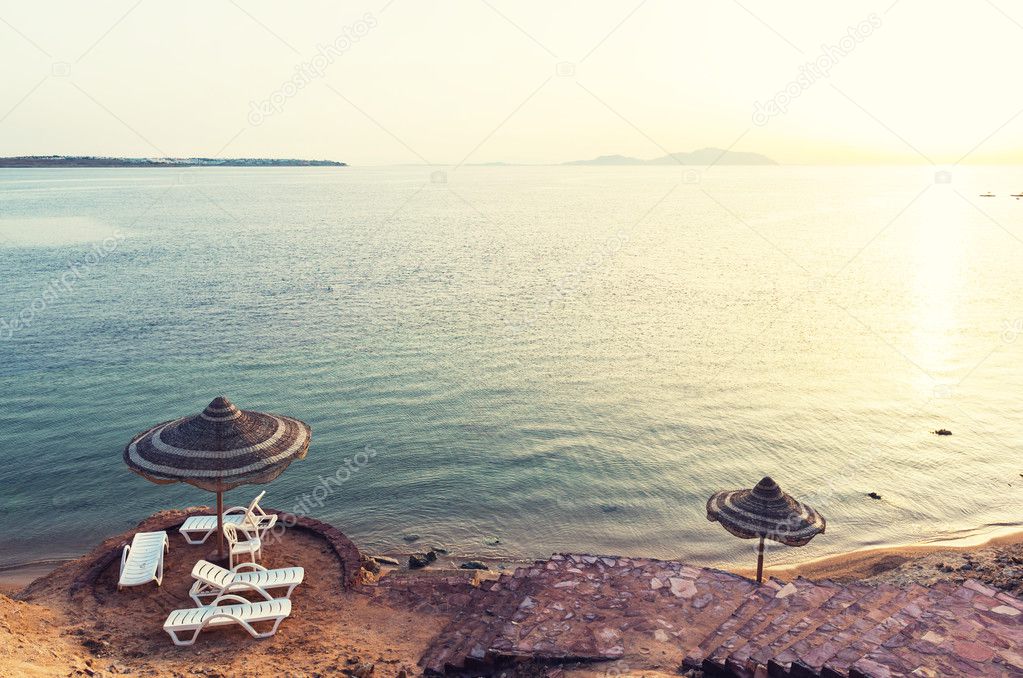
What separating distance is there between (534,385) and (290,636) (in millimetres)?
15126

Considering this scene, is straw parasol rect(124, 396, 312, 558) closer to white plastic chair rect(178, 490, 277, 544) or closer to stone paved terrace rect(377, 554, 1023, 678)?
white plastic chair rect(178, 490, 277, 544)

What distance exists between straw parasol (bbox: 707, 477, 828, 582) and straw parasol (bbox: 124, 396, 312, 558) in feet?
26.3

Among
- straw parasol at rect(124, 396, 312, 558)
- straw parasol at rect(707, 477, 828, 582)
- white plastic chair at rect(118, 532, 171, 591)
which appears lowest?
Result: white plastic chair at rect(118, 532, 171, 591)

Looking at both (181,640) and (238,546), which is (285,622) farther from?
(238,546)

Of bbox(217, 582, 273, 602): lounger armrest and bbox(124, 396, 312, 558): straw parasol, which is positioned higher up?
bbox(124, 396, 312, 558): straw parasol

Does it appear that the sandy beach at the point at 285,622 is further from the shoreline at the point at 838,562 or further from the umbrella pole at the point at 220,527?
the umbrella pole at the point at 220,527

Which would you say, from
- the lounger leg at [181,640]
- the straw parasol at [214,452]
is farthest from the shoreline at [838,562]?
the lounger leg at [181,640]

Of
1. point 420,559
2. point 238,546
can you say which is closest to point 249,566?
point 238,546

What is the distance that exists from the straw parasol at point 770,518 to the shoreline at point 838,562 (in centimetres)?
313

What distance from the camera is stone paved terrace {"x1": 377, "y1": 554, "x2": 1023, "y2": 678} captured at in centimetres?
763
